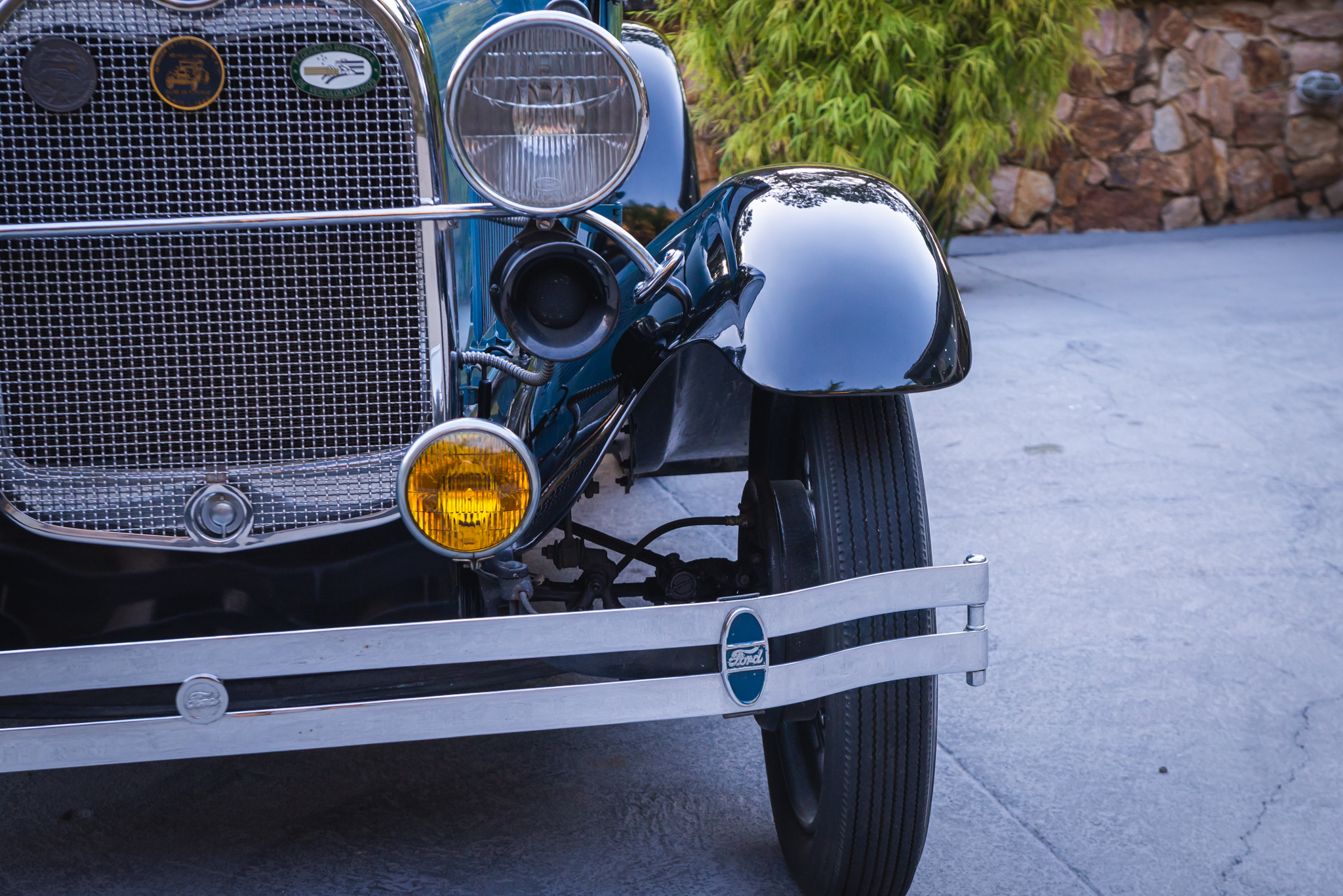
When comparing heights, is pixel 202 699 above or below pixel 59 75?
below

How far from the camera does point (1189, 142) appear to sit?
8609mm

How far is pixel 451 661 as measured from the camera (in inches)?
58.8

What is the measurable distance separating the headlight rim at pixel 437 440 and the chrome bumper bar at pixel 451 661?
164mm

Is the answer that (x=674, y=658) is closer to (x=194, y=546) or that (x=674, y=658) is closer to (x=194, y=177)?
(x=194, y=546)

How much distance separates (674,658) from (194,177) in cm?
94

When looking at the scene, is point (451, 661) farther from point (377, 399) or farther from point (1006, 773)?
point (1006, 773)

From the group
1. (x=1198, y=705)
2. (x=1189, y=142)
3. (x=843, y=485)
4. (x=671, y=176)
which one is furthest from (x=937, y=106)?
(x=843, y=485)

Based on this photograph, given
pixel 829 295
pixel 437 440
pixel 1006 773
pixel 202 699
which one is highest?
pixel 829 295

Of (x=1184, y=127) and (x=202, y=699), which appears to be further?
(x=1184, y=127)

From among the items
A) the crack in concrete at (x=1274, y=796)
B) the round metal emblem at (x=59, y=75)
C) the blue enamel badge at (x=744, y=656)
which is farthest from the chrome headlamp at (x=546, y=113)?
the crack in concrete at (x=1274, y=796)

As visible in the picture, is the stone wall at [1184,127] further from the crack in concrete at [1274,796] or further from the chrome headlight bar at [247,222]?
the chrome headlight bar at [247,222]

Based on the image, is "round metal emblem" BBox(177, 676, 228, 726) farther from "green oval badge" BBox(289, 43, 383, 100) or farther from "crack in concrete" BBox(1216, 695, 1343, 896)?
"crack in concrete" BBox(1216, 695, 1343, 896)

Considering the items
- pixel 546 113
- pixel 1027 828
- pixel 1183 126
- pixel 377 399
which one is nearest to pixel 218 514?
pixel 377 399

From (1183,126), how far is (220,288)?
849 centimetres
